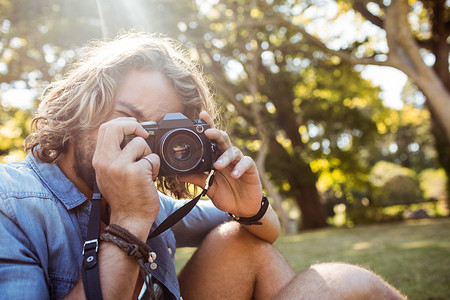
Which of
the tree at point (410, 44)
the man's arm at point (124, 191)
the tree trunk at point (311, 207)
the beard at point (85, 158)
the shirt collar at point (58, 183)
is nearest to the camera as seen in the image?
the man's arm at point (124, 191)

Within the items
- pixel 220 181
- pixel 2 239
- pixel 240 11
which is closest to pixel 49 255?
pixel 2 239

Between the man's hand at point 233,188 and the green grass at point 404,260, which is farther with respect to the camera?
the green grass at point 404,260

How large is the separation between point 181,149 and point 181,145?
0.7 inches

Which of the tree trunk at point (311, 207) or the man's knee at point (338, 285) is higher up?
the man's knee at point (338, 285)

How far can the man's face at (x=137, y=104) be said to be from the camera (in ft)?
5.26

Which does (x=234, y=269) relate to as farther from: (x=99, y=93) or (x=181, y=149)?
(x=99, y=93)

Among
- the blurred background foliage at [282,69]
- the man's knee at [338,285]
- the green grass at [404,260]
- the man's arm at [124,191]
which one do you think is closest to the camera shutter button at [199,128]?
the man's arm at [124,191]

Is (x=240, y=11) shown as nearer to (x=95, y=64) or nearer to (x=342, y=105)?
(x=342, y=105)

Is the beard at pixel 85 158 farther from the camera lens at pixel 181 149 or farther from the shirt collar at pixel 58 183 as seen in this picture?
the camera lens at pixel 181 149

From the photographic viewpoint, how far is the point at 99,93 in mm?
1828

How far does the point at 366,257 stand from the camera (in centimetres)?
501

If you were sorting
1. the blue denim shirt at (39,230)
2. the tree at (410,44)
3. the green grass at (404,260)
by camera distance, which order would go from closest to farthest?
the blue denim shirt at (39,230), the green grass at (404,260), the tree at (410,44)

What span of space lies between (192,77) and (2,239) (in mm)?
1466

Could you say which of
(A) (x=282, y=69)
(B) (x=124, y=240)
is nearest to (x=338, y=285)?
(B) (x=124, y=240)
